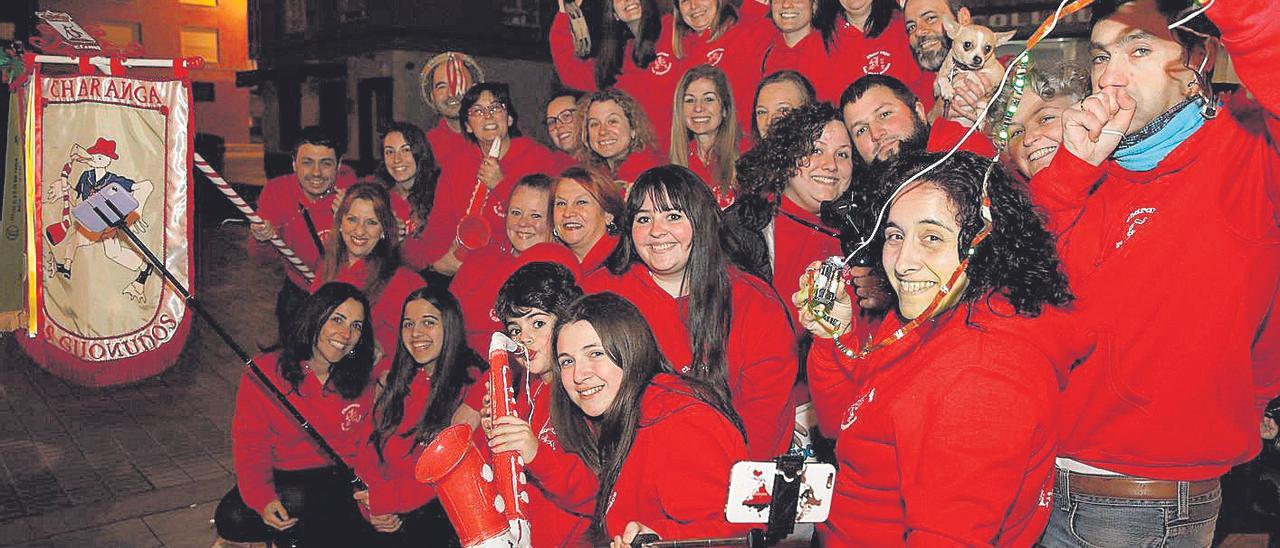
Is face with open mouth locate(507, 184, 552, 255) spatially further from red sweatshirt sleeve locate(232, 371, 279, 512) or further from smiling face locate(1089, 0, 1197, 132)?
smiling face locate(1089, 0, 1197, 132)

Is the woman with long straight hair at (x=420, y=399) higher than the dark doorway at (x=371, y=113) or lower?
lower

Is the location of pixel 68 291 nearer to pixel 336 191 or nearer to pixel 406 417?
pixel 336 191

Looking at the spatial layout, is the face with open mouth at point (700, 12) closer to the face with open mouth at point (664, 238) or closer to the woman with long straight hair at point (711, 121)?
the woman with long straight hair at point (711, 121)

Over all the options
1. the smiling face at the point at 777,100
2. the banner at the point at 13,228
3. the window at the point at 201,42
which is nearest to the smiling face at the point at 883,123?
the smiling face at the point at 777,100

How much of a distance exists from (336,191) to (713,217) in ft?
11.9

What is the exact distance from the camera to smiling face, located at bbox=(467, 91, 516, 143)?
223 inches

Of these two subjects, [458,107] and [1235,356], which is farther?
[458,107]

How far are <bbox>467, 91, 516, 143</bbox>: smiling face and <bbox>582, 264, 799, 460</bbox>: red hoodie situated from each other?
8.37 feet

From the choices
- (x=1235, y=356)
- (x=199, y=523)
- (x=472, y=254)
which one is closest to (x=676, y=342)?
(x=1235, y=356)

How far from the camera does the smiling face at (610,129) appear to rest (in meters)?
4.80

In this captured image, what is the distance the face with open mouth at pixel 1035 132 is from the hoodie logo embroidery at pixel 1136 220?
1.69 ft

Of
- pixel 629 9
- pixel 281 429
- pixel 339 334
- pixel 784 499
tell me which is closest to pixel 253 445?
pixel 281 429

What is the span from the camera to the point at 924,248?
1.90 m

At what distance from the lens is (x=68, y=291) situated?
19.3 ft
